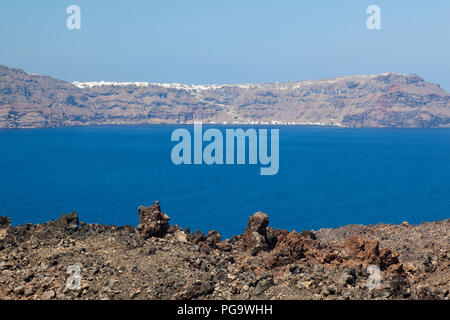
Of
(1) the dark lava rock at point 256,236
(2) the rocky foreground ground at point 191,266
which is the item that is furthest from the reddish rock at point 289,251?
(1) the dark lava rock at point 256,236

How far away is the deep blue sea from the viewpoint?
271 feet

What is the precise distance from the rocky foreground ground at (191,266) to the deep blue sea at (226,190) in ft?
137

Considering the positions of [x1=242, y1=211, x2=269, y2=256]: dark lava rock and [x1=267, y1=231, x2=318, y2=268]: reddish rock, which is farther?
[x1=242, y1=211, x2=269, y2=256]: dark lava rock

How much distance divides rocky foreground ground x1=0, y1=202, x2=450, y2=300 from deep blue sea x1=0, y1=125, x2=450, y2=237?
4177cm

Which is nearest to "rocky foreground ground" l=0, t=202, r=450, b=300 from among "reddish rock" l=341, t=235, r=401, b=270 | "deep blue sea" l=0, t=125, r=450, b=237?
"reddish rock" l=341, t=235, r=401, b=270

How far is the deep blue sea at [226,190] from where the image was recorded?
82.6m

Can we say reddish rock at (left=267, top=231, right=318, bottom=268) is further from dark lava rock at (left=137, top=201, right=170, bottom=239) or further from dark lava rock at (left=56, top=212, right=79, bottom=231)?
dark lava rock at (left=56, top=212, right=79, bottom=231)

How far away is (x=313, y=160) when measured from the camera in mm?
167250

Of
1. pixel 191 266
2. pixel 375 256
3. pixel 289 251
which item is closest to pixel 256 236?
pixel 289 251

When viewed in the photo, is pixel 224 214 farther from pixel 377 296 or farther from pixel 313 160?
pixel 313 160

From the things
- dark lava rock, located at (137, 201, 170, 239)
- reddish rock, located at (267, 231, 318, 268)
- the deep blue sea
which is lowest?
the deep blue sea

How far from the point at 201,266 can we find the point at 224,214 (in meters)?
59.7
